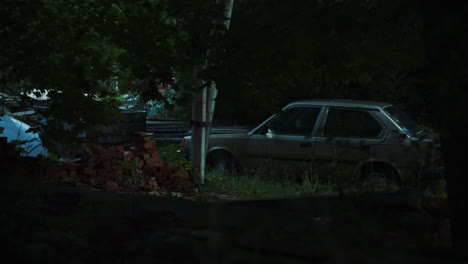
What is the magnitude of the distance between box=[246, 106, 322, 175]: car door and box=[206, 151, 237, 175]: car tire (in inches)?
18.5

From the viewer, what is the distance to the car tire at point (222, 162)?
8992 mm

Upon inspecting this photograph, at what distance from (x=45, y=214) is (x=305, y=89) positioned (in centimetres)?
1035

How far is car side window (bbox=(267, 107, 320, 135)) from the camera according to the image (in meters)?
8.29

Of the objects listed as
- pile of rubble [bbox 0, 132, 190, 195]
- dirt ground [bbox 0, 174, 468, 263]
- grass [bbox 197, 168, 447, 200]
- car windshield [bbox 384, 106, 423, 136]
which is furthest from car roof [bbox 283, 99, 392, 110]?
dirt ground [bbox 0, 174, 468, 263]

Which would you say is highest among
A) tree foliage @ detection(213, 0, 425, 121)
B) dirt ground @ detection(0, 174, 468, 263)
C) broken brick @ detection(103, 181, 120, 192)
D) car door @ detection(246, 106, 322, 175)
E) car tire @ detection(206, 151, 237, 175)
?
tree foliage @ detection(213, 0, 425, 121)

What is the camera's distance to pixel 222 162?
9109mm

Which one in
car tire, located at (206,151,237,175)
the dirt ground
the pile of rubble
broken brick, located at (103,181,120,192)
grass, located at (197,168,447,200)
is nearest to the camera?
the dirt ground

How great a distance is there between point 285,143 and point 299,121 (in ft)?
1.35

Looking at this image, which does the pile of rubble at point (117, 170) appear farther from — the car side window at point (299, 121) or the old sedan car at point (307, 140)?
the car side window at point (299, 121)

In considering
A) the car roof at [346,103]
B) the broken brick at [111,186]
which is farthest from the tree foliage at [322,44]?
the car roof at [346,103]

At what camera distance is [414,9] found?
9.64 feet

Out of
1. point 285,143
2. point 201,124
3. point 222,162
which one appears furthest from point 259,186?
point 222,162

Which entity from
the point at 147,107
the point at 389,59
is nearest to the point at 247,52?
the point at 389,59

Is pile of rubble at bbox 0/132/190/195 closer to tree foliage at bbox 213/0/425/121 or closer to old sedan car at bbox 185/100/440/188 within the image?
old sedan car at bbox 185/100/440/188
